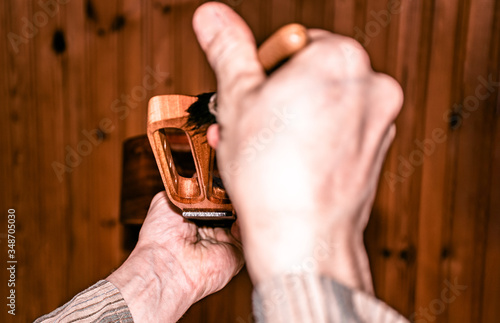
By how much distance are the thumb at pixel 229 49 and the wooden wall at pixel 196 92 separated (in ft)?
2.78

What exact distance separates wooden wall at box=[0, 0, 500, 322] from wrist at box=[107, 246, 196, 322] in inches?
24.6

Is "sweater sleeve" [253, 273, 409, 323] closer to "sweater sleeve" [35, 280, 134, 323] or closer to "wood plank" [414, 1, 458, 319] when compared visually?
"sweater sleeve" [35, 280, 134, 323]

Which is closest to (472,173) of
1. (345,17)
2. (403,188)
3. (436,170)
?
(436,170)

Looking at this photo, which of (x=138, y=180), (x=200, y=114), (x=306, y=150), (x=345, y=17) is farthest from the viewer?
(x=345, y=17)

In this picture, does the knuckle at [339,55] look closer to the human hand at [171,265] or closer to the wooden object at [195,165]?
the wooden object at [195,165]

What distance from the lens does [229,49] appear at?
401 mm

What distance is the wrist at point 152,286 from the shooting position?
2.25 feet

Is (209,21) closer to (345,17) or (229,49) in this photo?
(229,49)

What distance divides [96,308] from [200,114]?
15.3 inches

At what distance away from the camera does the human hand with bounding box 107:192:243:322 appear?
699 millimetres

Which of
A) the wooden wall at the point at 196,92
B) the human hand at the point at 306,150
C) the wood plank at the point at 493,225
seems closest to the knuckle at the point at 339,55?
the human hand at the point at 306,150

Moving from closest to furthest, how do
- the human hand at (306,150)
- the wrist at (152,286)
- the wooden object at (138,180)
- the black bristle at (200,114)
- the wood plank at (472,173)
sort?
the human hand at (306,150) → the black bristle at (200,114) → the wrist at (152,286) → the wooden object at (138,180) → the wood plank at (472,173)

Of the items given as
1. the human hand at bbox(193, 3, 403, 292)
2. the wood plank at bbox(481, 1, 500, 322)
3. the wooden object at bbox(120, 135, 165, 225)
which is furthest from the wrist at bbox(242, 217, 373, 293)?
the wood plank at bbox(481, 1, 500, 322)

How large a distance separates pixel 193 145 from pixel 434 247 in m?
0.99
